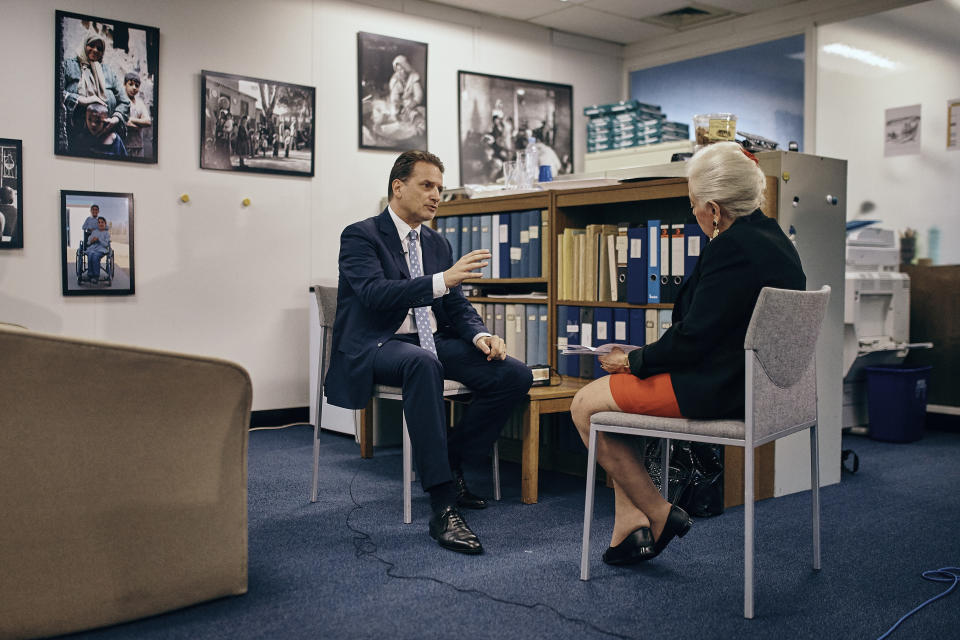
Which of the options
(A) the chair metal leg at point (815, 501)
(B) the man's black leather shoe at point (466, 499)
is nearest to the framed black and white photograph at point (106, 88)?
A: (B) the man's black leather shoe at point (466, 499)

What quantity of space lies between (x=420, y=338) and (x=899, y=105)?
3805mm

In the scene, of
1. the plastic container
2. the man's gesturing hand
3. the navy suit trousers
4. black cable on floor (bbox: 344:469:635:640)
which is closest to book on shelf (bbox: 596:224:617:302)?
the plastic container

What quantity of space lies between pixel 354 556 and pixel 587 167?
4.31 m

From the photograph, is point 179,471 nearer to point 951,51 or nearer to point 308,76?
point 308,76

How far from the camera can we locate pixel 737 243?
2.25 meters

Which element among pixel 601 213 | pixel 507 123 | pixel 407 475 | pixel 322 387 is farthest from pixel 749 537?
pixel 507 123

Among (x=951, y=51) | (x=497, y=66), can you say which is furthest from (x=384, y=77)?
(x=951, y=51)

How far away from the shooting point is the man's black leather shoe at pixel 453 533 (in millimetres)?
2611

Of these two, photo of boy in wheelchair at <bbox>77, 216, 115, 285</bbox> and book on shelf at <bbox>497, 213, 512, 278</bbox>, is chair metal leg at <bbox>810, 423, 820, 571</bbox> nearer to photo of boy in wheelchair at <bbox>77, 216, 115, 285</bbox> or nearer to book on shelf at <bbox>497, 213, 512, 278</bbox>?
book on shelf at <bbox>497, 213, 512, 278</bbox>

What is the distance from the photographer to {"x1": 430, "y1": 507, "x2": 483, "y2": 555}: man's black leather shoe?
8.57ft

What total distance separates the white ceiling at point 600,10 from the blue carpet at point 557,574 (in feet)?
11.6

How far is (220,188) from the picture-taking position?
486 centimetres

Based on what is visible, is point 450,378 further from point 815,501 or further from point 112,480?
point 112,480

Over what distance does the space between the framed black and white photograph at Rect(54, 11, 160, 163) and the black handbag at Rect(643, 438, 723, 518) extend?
10.4ft
